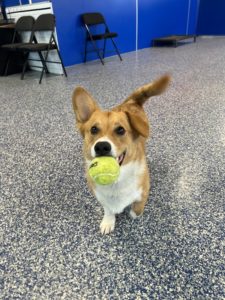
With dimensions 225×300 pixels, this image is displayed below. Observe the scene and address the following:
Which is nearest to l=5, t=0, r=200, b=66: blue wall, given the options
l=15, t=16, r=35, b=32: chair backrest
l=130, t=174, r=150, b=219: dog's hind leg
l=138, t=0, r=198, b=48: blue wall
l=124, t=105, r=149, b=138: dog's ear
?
l=138, t=0, r=198, b=48: blue wall

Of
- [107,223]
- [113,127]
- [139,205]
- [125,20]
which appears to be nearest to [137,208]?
[139,205]

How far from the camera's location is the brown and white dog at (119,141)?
35.3 inches

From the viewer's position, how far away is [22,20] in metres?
3.74

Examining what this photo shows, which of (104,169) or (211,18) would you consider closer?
(104,169)

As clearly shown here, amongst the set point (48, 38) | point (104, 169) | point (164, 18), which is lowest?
point (164, 18)

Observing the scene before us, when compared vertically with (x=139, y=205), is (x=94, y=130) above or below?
above

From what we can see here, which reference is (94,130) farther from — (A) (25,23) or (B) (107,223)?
(A) (25,23)

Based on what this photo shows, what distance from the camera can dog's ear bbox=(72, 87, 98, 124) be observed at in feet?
3.18

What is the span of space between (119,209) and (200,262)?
14.2 inches

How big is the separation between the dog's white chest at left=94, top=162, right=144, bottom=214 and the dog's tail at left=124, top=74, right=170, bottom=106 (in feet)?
0.96

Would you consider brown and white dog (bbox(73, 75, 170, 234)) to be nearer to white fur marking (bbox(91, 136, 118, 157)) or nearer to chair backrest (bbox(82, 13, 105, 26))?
white fur marking (bbox(91, 136, 118, 157))

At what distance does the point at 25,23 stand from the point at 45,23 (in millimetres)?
461

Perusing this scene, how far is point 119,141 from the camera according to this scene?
890 millimetres

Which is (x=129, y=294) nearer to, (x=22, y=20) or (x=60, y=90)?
(x=60, y=90)
